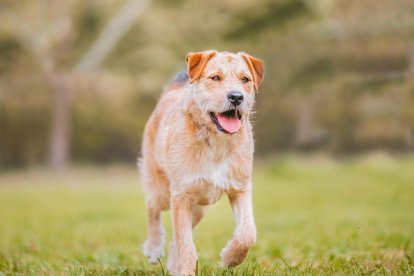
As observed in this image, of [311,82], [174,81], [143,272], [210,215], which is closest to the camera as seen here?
[143,272]

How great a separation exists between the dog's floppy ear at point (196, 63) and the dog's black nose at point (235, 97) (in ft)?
1.49

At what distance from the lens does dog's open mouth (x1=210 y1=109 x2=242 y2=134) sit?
490 centimetres

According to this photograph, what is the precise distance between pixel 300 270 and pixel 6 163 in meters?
26.1

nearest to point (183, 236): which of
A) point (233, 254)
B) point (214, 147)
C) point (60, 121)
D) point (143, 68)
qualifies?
point (233, 254)

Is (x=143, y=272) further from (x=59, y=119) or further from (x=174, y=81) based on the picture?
(x=59, y=119)

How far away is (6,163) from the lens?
29156 millimetres

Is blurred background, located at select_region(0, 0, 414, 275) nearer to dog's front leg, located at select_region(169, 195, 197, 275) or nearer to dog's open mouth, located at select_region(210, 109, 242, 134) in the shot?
dog's front leg, located at select_region(169, 195, 197, 275)

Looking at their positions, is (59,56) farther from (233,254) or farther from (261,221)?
(233,254)

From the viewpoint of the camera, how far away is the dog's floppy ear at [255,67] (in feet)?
17.3

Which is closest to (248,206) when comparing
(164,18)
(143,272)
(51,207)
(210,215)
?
(143,272)

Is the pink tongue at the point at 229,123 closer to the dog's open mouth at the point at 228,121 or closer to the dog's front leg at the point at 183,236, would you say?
the dog's open mouth at the point at 228,121

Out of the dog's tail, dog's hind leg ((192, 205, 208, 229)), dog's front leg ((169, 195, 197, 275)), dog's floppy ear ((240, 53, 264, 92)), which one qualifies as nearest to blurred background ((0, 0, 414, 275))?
the dog's tail

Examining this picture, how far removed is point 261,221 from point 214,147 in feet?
23.4

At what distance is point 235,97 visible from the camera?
189 inches
